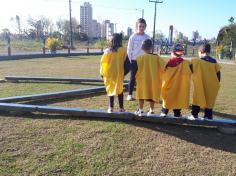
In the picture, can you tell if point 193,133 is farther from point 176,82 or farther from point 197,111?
point 176,82

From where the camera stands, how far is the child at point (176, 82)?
17.9 feet

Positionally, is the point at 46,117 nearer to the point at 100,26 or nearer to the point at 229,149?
the point at 229,149

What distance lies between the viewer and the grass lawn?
152 inches

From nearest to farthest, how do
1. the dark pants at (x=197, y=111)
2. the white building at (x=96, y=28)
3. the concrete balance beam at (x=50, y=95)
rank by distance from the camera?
the dark pants at (x=197, y=111) → the concrete balance beam at (x=50, y=95) → the white building at (x=96, y=28)

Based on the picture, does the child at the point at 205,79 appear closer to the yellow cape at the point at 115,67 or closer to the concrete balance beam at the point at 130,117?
the concrete balance beam at the point at 130,117

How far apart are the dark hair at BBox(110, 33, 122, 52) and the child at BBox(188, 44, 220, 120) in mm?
1369

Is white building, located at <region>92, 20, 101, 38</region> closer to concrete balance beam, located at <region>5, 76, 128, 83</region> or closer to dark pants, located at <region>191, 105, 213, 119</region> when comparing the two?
concrete balance beam, located at <region>5, 76, 128, 83</region>

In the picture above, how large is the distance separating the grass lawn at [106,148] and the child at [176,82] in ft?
1.41

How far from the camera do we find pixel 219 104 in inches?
287

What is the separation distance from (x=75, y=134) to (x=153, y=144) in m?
1.24

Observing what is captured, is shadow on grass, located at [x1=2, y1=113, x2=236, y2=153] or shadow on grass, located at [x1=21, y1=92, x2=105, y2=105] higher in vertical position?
shadow on grass, located at [x1=21, y1=92, x2=105, y2=105]

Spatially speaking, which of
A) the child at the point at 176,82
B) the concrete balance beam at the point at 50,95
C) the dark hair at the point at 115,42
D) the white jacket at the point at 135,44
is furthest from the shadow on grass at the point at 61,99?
the child at the point at 176,82

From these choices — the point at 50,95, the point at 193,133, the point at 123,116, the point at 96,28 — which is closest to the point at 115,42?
the point at 123,116

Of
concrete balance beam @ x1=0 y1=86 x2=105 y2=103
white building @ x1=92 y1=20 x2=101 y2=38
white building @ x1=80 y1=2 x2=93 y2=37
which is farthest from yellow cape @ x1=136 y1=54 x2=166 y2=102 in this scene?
white building @ x1=80 y1=2 x2=93 y2=37
